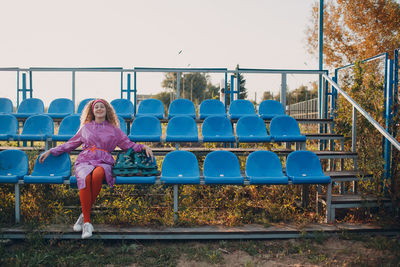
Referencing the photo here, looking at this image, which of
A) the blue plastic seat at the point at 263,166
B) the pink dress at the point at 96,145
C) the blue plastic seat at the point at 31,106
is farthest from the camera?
the blue plastic seat at the point at 31,106

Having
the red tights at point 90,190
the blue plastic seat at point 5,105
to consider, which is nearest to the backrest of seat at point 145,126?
the red tights at point 90,190

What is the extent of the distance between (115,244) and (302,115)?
39.1ft

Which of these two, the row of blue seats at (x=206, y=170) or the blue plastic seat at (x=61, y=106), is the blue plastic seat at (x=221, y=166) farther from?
the blue plastic seat at (x=61, y=106)

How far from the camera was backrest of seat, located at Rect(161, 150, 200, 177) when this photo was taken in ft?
11.2

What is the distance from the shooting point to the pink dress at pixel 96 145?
10.3ft

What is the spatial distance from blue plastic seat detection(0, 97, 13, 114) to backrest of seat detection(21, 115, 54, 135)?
4.65 ft

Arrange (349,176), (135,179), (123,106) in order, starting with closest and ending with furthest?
1. (135,179)
2. (349,176)
3. (123,106)

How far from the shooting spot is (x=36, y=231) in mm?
2912

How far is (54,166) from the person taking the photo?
3.41 metres

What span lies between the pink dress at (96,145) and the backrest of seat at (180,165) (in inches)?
14.0

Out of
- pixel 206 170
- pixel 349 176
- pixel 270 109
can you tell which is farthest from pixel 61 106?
Answer: pixel 349 176

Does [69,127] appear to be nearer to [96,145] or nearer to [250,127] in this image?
[96,145]

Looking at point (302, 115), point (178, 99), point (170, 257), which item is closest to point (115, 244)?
point (170, 257)

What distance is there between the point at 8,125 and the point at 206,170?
2.91 metres
